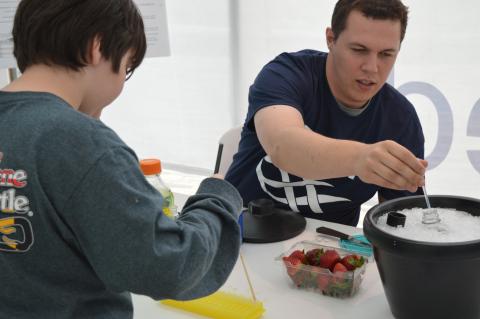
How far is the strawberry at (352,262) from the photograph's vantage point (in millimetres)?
1056

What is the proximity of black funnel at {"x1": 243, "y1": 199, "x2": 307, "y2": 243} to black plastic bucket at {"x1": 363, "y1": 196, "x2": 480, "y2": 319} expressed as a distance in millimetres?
406

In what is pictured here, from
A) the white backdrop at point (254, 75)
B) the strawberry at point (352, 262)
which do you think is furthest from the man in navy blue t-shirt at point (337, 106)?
the white backdrop at point (254, 75)

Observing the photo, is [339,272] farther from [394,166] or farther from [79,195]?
[79,195]

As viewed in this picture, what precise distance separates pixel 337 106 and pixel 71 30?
102 centimetres

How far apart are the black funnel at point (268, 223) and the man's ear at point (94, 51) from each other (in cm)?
66

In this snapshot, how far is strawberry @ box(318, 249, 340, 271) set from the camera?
106cm

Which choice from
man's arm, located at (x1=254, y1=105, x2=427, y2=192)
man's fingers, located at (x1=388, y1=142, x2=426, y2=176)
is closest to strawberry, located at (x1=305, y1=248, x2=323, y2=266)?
man's arm, located at (x1=254, y1=105, x2=427, y2=192)

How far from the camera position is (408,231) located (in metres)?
0.91

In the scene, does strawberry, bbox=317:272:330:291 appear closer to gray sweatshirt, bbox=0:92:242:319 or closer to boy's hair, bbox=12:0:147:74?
gray sweatshirt, bbox=0:92:242:319

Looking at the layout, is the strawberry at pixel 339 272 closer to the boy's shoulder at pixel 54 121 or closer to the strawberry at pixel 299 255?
the strawberry at pixel 299 255

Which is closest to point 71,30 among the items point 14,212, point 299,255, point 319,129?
point 14,212

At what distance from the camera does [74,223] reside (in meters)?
0.68

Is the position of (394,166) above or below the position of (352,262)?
above

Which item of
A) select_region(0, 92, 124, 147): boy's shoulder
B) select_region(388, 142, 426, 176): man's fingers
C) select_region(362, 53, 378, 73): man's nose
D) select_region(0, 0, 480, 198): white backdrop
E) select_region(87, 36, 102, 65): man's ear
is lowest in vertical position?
select_region(0, 0, 480, 198): white backdrop
